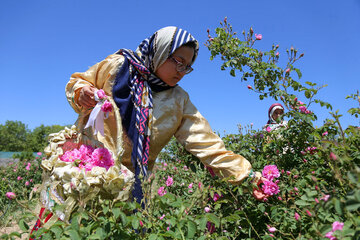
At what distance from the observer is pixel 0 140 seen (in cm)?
4162

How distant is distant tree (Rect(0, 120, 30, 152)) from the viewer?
137 feet

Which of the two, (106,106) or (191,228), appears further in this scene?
(106,106)

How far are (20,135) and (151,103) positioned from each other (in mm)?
51566

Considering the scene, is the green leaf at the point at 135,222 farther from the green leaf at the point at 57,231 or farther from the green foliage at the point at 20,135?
the green foliage at the point at 20,135

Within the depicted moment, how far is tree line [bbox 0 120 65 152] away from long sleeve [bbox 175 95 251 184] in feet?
133

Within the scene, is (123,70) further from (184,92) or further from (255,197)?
(255,197)

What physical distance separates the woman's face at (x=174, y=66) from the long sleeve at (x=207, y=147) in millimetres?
232

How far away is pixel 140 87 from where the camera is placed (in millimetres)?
1728

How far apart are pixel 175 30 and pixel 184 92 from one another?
0.45 meters

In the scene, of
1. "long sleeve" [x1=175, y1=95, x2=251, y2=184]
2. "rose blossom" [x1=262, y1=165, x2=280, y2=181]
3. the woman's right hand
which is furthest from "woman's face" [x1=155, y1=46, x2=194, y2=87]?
"rose blossom" [x1=262, y1=165, x2=280, y2=181]

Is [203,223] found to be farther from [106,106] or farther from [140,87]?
[140,87]

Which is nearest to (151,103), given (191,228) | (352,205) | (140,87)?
(140,87)

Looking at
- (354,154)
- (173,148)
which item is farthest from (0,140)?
(354,154)

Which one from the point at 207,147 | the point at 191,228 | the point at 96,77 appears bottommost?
the point at 191,228
